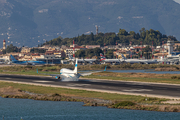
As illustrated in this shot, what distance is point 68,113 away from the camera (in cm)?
4538

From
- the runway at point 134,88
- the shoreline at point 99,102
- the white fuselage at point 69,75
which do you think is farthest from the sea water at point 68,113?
the white fuselage at point 69,75

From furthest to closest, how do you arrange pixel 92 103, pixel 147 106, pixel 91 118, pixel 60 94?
pixel 60 94, pixel 92 103, pixel 147 106, pixel 91 118

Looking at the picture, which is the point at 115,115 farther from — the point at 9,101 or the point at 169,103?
the point at 9,101

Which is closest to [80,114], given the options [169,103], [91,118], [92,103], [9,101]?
[91,118]

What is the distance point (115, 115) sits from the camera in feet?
142

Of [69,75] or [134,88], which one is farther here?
[69,75]

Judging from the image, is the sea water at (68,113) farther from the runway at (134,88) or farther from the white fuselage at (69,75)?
the white fuselage at (69,75)

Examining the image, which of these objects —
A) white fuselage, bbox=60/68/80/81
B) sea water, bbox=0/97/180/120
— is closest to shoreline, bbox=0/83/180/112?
sea water, bbox=0/97/180/120

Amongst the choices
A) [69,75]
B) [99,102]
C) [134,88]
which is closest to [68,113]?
[99,102]

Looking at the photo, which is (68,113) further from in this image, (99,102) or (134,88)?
(134,88)

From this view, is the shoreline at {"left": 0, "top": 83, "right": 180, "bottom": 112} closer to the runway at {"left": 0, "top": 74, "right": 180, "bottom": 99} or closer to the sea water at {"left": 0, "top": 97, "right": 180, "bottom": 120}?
the sea water at {"left": 0, "top": 97, "right": 180, "bottom": 120}

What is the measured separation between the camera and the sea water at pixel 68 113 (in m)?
42.1

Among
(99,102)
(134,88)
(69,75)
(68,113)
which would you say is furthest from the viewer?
(69,75)

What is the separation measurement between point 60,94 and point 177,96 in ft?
69.3
